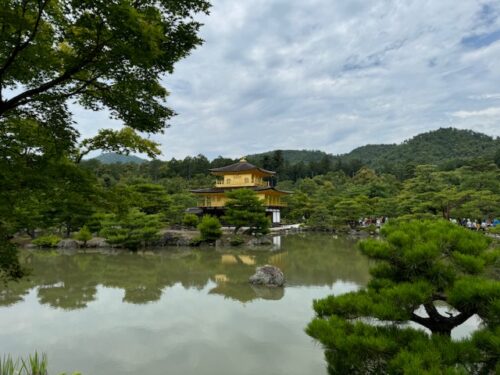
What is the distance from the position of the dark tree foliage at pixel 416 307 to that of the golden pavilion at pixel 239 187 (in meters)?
21.9

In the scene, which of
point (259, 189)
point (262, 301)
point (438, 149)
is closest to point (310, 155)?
point (438, 149)

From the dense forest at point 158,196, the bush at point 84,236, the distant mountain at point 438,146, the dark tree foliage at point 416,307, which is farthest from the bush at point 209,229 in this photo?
the distant mountain at point 438,146

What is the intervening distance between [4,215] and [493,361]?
4339 millimetres

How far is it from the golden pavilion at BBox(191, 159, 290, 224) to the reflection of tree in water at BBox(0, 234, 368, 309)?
850 cm

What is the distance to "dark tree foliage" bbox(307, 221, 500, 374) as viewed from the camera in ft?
7.23

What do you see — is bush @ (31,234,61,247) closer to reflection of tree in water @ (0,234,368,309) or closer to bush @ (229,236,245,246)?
reflection of tree in water @ (0,234,368,309)

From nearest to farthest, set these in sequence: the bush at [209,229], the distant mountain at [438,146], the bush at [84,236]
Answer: the bush at [84,236] < the bush at [209,229] < the distant mountain at [438,146]

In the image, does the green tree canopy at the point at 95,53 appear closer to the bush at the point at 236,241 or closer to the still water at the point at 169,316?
the still water at the point at 169,316

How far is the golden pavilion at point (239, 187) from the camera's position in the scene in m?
25.2

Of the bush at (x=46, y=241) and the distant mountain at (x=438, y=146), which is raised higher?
the distant mountain at (x=438, y=146)

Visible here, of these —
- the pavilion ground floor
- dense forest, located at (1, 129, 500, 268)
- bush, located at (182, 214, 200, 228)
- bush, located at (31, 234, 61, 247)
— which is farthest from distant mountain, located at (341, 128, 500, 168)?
bush, located at (31, 234, 61, 247)

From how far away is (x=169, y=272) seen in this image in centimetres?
1159

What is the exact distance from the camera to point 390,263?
9.14ft

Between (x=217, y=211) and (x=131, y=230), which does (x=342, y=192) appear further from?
(x=131, y=230)
